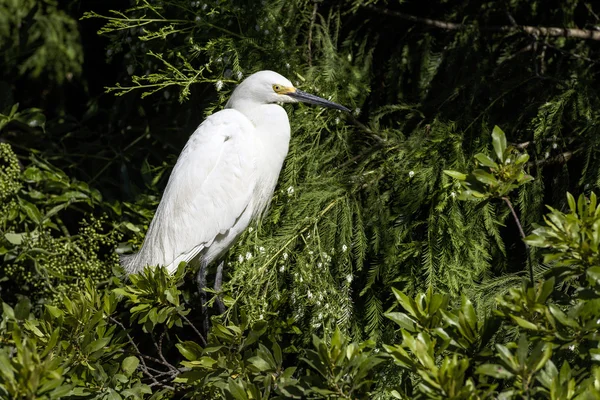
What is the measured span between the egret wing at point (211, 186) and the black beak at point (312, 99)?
192 mm

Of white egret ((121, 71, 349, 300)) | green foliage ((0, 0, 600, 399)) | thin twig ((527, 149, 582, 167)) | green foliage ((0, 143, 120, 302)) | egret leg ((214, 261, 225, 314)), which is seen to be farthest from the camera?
green foliage ((0, 143, 120, 302))

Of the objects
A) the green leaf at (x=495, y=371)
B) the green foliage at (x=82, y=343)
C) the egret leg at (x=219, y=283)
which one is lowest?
the egret leg at (x=219, y=283)

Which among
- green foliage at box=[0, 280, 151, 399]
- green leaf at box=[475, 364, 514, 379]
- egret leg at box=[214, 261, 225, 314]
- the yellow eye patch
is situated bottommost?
egret leg at box=[214, 261, 225, 314]

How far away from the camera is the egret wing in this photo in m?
2.25

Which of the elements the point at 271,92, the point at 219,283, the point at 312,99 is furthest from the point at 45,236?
the point at 312,99

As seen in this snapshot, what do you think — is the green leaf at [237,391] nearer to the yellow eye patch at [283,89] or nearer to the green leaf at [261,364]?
the green leaf at [261,364]

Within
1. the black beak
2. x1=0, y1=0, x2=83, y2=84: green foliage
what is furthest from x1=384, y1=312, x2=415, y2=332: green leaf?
x1=0, y1=0, x2=83, y2=84: green foliage

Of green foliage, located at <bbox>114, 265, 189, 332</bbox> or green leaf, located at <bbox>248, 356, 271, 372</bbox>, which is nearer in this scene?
green leaf, located at <bbox>248, 356, 271, 372</bbox>

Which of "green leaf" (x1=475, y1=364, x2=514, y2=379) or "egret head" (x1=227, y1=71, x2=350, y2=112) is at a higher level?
"egret head" (x1=227, y1=71, x2=350, y2=112)

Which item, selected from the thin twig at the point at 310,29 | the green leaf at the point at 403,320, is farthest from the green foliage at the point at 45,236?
the green leaf at the point at 403,320

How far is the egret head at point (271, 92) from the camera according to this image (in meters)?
2.18

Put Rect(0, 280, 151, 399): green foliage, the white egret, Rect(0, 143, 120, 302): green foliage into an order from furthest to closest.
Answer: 1. Rect(0, 143, 120, 302): green foliage
2. the white egret
3. Rect(0, 280, 151, 399): green foliage

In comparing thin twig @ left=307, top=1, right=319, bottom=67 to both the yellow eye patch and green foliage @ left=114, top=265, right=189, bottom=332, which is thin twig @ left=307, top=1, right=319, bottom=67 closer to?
the yellow eye patch

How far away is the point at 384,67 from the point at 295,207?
88cm
